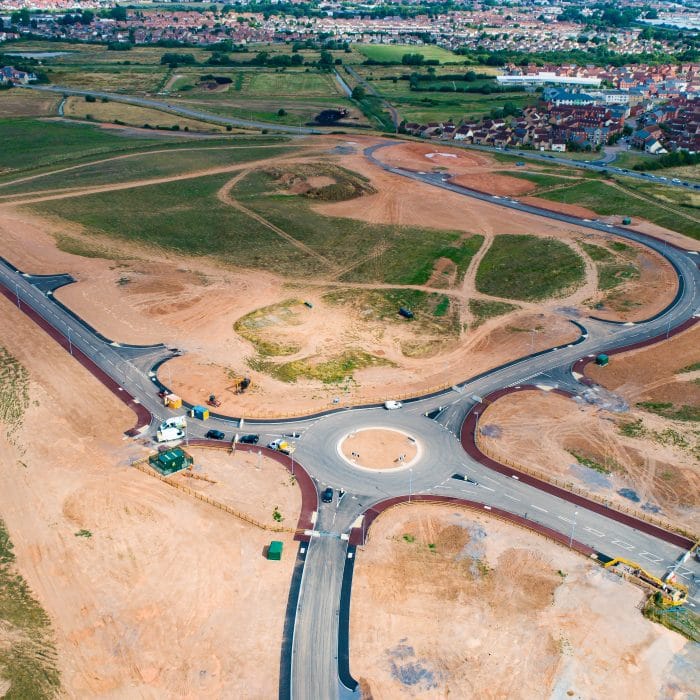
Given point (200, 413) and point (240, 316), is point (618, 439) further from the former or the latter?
point (240, 316)

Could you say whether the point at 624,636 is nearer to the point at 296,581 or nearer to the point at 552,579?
the point at 552,579

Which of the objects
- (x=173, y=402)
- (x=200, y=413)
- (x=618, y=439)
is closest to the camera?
(x=618, y=439)

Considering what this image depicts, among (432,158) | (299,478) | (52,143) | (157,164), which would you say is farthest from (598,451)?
(52,143)

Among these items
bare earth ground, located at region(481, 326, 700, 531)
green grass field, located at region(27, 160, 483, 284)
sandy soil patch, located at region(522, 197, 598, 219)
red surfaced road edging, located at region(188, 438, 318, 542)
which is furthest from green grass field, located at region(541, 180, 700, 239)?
red surfaced road edging, located at region(188, 438, 318, 542)

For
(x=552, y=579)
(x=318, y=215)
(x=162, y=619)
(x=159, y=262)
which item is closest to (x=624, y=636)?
(x=552, y=579)

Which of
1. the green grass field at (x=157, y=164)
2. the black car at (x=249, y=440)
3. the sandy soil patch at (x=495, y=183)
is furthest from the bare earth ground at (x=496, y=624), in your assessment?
the green grass field at (x=157, y=164)
